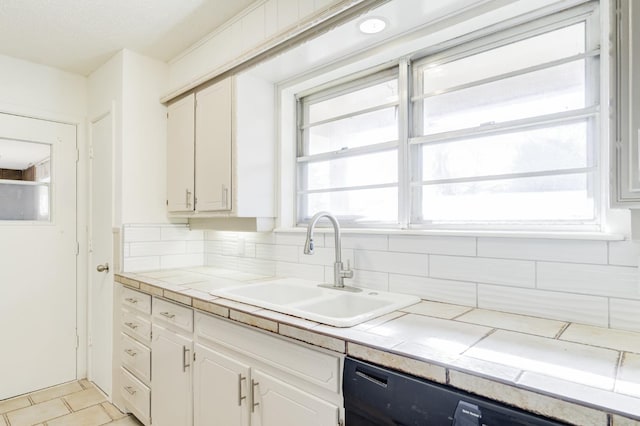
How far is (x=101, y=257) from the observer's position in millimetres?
2689

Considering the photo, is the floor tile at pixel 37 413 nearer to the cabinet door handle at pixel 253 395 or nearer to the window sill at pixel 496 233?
the cabinet door handle at pixel 253 395

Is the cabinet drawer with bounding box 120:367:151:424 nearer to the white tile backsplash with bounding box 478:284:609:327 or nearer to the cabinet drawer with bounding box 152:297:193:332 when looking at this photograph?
the cabinet drawer with bounding box 152:297:193:332

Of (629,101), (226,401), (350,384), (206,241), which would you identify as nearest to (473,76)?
(629,101)

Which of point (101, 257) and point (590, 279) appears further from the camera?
point (101, 257)

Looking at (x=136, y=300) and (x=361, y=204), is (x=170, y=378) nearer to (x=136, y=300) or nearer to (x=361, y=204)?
(x=136, y=300)

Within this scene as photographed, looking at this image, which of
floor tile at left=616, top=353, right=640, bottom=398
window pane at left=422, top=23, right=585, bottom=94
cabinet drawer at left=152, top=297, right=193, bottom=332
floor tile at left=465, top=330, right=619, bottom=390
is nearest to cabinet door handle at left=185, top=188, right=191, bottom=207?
cabinet drawer at left=152, top=297, right=193, bottom=332

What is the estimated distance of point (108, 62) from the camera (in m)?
2.65

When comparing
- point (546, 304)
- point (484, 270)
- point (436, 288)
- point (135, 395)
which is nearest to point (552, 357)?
point (546, 304)

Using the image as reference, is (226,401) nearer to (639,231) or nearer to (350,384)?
(350,384)

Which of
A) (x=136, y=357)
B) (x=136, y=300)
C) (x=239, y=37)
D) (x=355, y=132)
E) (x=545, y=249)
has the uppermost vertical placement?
(x=239, y=37)

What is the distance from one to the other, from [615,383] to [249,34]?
6.98 ft

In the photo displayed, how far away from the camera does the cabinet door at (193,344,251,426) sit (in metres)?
1.46

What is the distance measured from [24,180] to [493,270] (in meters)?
3.20

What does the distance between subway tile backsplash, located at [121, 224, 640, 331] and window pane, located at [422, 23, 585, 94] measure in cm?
74
